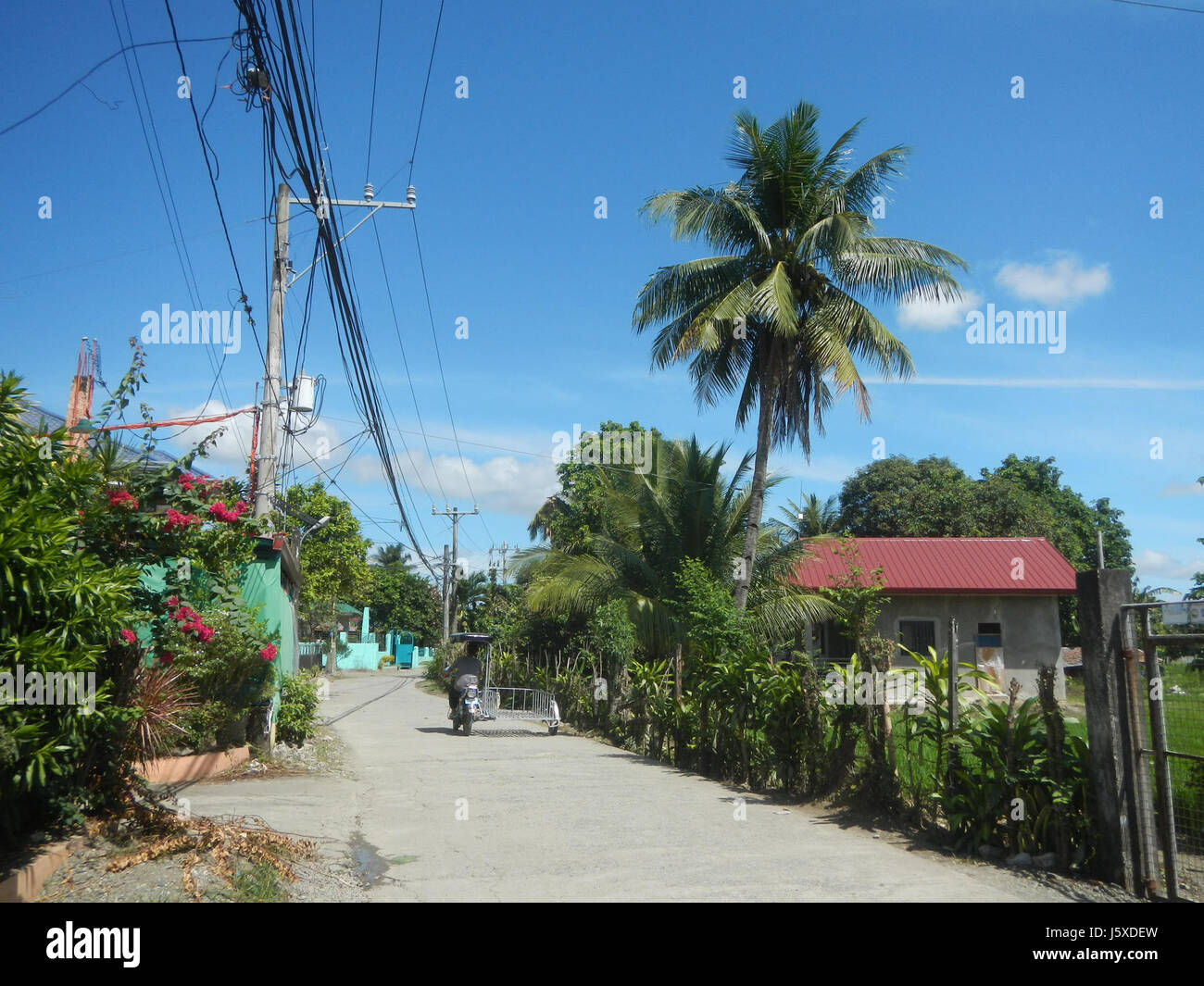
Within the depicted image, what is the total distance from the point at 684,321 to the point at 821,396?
336cm

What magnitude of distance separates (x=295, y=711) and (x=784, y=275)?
462 inches

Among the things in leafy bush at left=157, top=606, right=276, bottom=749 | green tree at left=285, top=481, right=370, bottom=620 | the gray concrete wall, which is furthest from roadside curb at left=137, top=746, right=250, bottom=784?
green tree at left=285, top=481, right=370, bottom=620

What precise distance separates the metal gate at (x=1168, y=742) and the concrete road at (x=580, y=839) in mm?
775

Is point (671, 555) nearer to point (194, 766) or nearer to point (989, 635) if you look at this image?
point (989, 635)

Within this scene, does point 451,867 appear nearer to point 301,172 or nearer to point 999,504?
point 301,172

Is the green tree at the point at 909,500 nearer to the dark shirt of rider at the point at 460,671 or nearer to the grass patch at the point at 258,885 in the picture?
the dark shirt of rider at the point at 460,671

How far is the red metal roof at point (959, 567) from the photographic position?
24.3 meters

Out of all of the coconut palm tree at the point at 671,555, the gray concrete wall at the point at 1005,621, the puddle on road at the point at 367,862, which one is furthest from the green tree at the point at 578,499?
the puddle on road at the point at 367,862

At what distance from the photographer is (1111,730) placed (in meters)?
7.32

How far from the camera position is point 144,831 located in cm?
727

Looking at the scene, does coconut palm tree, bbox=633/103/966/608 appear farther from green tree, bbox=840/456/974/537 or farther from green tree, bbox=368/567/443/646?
green tree, bbox=368/567/443/646
